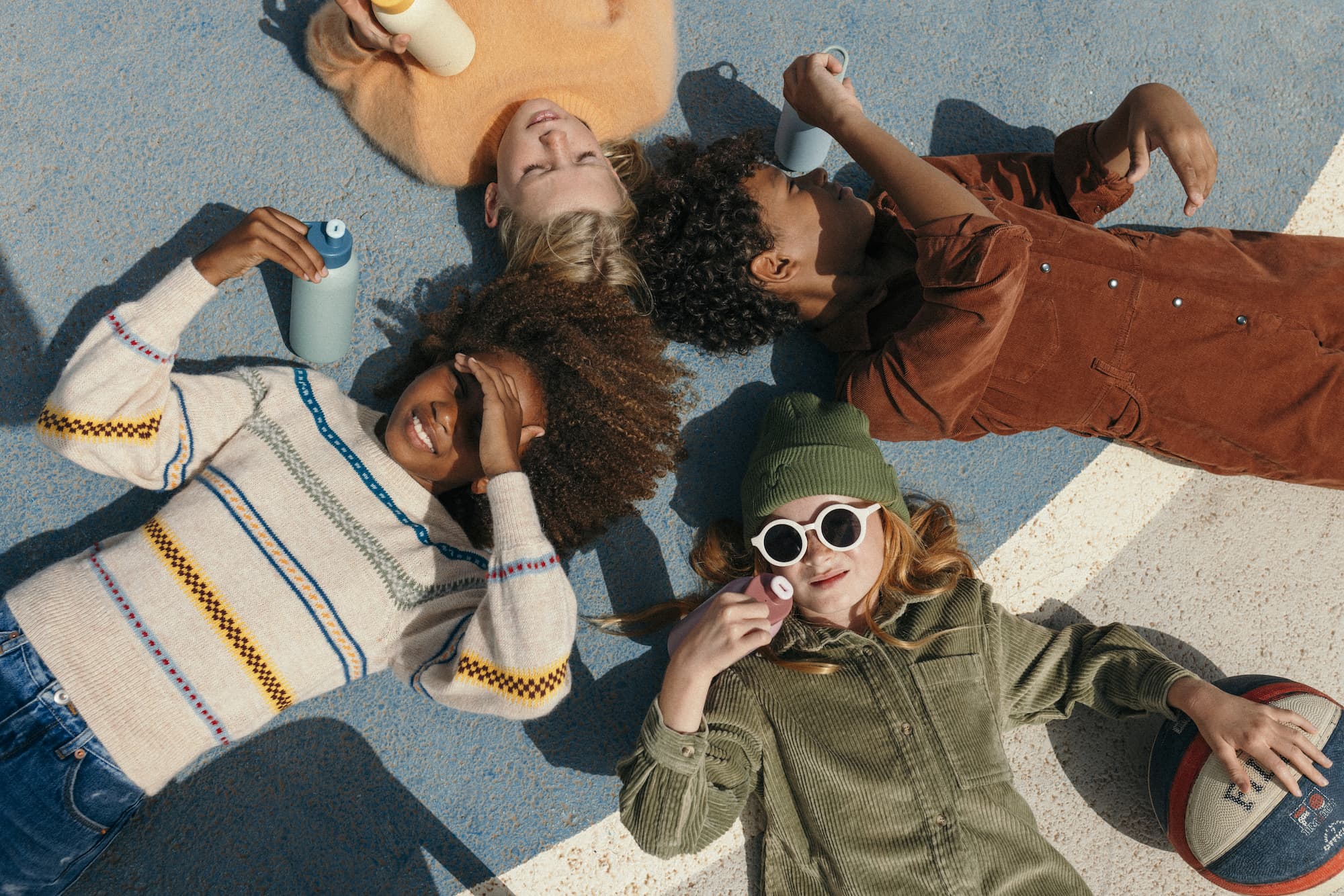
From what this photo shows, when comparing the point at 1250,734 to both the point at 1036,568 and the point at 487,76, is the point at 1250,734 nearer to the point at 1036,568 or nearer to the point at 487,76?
the point at 1036,568

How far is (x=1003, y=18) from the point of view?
2.65 meters

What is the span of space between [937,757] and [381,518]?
1346 mm

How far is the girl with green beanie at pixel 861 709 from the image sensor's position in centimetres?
194

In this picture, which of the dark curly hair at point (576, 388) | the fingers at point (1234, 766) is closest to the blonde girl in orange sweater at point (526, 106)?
the dark curly hair at point (576, 388)

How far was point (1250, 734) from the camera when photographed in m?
1.97

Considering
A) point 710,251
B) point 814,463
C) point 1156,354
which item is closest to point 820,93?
point 710,251

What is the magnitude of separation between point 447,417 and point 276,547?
0.45 metres

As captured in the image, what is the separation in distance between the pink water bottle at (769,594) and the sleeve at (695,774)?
18 centimetres

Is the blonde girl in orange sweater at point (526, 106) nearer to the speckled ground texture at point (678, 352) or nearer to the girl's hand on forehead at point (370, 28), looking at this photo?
the girl's hand on forehead at point (370, 28)

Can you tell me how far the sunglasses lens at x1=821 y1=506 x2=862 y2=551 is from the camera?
1.95 m

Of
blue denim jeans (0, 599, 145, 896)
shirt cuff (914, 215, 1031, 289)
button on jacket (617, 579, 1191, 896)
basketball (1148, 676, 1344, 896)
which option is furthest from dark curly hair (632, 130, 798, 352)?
blue denim jeans (0, 599, 145, 896)

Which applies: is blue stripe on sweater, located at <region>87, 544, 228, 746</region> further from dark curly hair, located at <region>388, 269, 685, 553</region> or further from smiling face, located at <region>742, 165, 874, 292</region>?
smiling face, located at <region>742, 165, 874, 292</region>

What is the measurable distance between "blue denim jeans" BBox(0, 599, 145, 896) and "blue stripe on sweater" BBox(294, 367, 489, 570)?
0.69 m

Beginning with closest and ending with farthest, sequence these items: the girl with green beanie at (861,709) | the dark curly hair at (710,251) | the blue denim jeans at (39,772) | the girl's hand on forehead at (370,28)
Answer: the blue denim jeans at (39,772) < the girl with green beanie at (861,709) < the girl's hand on forehead at (370,28) < the dark curly hair at (710,251)
